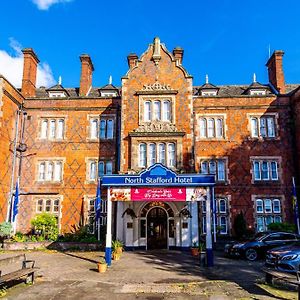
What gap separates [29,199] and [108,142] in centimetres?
756

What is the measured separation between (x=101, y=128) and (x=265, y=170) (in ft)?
44.0

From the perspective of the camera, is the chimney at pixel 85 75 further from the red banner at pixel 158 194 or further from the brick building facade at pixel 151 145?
the red banner at pixel 158 194

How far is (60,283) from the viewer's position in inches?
475

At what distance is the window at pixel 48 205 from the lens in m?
25.7

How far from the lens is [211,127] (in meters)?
26.3

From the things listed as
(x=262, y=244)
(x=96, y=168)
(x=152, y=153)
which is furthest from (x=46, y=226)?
(x=262, y=244)

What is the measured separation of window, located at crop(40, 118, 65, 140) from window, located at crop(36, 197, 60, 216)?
494 cm

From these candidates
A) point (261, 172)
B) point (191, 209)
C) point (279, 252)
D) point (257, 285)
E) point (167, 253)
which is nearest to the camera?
point (257, 285)

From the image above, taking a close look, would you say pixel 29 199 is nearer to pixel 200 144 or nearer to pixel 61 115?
pixel 61 115

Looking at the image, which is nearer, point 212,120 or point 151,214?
point 151,214

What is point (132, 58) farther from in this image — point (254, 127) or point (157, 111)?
point (254, 127)

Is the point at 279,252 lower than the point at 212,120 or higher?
lower

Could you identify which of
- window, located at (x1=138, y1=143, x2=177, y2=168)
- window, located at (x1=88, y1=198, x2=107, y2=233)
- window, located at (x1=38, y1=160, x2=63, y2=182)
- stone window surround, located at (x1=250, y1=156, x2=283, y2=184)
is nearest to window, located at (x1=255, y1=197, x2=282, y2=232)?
stone window surround, located at (x1=250, y1=156, x2=283, y2=184)

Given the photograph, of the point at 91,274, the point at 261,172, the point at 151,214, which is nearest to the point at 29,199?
the point at 151,214
